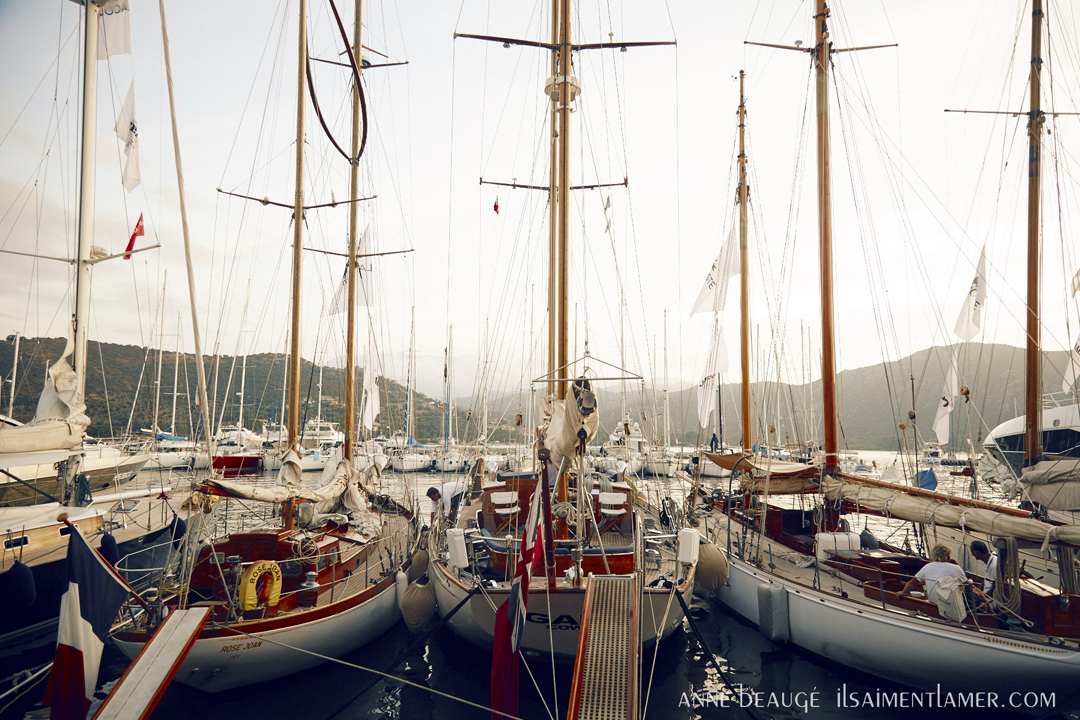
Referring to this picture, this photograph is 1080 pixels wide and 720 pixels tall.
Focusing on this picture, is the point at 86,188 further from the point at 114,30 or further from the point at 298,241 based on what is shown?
the point at 298,241

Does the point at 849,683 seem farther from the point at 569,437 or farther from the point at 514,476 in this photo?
the point at 514,476

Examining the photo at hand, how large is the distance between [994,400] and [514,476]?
139 m

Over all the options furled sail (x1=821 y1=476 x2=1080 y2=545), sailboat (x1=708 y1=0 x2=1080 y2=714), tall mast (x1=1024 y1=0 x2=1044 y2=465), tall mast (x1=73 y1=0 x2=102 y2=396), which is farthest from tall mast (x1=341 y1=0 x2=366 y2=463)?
tall mast (x1=1024 y1=0 x2=1044 y2=465)

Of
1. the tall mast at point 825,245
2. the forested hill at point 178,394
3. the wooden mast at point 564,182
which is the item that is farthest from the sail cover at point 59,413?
the forested hill at point 178,394

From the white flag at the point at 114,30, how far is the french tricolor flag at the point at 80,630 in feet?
24.8

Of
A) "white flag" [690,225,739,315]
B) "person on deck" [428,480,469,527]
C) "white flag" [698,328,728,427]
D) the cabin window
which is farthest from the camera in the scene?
"white flag" [698,328,728,427]

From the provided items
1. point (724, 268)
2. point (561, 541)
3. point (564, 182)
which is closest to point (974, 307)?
point (724, 268)

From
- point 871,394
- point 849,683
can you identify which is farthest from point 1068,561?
point 871,394

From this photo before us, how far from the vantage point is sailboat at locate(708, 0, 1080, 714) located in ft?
25.6

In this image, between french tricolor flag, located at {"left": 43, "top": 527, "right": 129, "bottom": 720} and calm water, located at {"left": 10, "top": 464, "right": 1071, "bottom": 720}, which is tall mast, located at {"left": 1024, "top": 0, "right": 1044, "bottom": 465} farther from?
french tricolor flag, located at {"left": 43, "top": 527, "right": 129, "bottom": 720}

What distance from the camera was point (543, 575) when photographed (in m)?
9.87

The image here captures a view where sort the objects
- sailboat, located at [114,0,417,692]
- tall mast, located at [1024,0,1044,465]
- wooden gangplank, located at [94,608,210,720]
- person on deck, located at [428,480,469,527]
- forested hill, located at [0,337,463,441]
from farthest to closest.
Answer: forested hill, located at [0,337,463,441]
person on deck, located at [428,480,469,527]
tall mast, located at [1024,0,1044,465]
sailboat, located at [114,0,417,692]
wooden gangplank, located at [94,608,210,720]

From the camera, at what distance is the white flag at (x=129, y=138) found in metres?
11.0

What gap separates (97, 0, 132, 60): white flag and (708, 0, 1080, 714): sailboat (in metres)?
14.6
